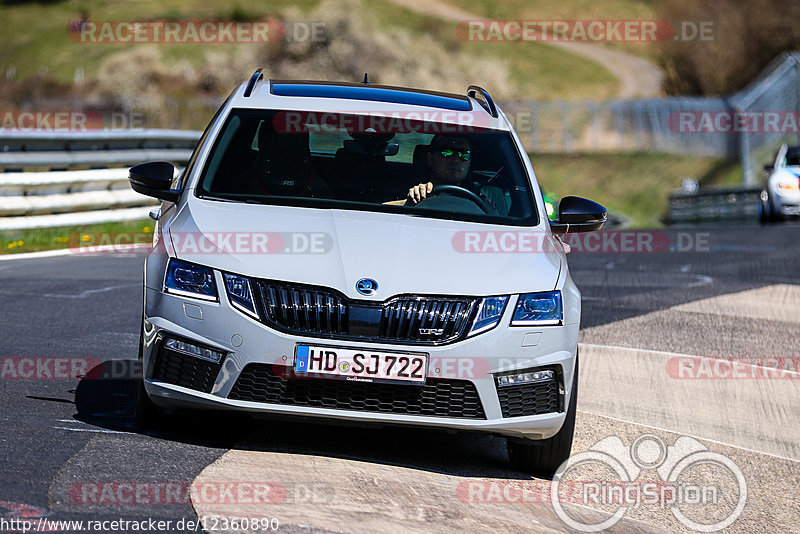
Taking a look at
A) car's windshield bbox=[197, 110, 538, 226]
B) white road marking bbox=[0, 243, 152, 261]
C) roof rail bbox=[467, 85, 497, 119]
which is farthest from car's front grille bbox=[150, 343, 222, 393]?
white road marking bbox=[0, 243, 152, 261]

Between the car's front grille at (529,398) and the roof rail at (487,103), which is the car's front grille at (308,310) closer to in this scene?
the car's front grille at (529,398)

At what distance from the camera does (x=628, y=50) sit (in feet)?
343

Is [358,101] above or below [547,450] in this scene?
above

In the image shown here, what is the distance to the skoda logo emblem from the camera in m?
5.44

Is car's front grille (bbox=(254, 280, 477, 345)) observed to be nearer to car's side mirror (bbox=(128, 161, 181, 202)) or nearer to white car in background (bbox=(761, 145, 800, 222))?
car's side mirror (bbox=(128, 161, 181, 202))

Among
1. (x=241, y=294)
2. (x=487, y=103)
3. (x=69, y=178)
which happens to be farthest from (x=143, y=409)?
(x=69, y=178)

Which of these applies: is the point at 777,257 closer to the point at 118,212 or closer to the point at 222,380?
the point at 118,212

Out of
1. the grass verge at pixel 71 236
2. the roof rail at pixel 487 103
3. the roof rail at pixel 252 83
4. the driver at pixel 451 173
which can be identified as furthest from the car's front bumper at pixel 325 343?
the grass verge at pixel 71 236

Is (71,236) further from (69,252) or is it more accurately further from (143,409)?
(143,409)

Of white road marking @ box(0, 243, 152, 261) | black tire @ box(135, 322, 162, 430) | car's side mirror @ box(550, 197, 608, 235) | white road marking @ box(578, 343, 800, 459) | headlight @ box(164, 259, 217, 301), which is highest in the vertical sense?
car's side mirror @ box(550, 197, 608, 235)

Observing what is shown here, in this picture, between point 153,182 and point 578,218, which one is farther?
point 578,218

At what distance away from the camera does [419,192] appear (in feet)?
21.6

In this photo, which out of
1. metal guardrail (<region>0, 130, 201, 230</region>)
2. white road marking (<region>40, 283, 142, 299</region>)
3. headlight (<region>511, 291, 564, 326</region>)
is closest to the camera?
headlight (<region>511, 291, 564, 326</region>)

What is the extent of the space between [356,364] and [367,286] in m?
0.33
